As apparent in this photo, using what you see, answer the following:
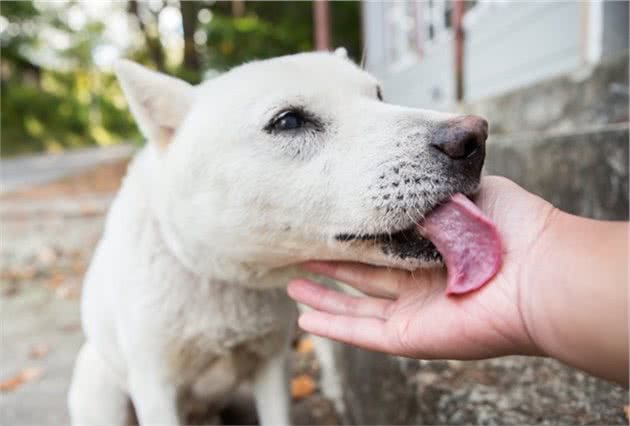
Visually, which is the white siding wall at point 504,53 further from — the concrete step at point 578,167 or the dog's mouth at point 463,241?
the dog's mouth at point 463,241

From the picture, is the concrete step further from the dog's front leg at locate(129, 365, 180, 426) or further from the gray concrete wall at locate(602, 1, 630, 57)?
the dog's front leg at locate(129, 365, 180, 426)

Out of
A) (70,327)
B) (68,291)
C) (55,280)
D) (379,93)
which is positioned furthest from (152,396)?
(55,280)

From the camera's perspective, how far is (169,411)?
1.93 metres

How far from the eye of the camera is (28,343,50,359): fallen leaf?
144 inches

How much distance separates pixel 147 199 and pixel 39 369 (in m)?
2.11

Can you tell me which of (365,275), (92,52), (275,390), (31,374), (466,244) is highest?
(92,52)

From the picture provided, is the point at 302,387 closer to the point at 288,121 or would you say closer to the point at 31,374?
the point at 31,374

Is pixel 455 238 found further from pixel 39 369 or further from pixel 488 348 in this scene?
pixel 39 369

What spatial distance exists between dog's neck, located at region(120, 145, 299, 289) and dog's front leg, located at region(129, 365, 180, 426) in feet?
1.26

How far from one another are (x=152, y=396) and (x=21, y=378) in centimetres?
191

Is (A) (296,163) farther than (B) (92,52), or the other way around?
(B) (92,52)

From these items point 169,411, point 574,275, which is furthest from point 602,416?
point 169,411

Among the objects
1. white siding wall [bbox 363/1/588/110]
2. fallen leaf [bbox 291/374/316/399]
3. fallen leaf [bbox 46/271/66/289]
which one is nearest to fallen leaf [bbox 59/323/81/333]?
fallen leaf [bbox 46/271/66/289]

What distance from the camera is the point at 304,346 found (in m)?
3.75
